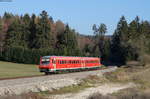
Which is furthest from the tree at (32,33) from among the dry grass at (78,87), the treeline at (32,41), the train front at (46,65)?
the dry grass at (78,87)

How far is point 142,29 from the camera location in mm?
113375

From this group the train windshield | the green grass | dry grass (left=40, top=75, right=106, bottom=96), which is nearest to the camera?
dry grass (left=40, top=75, right=106, bottom=96)

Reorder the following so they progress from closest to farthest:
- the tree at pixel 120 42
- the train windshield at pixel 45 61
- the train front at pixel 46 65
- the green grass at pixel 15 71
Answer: the train front at pixel 46 65, the train windshield at pixel 45 61, the green grass at pixel 15 71, the tree at pixel 120 42

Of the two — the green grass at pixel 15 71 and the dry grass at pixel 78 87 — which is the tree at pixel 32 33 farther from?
the dry grass at pixel 78 87

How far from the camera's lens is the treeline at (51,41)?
89.6m

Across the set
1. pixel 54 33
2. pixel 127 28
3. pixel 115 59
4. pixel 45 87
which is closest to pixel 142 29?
pixel 127 28

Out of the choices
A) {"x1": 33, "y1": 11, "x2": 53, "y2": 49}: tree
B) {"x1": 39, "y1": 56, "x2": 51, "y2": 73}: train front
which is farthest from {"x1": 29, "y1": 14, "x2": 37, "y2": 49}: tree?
{"x1": 39, "y1": 56, "x2": 51, "y2": 73}: train front

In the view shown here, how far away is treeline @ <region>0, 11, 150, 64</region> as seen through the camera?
8956 cm

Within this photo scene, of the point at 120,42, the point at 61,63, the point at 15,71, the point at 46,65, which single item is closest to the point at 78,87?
the point at 46,65

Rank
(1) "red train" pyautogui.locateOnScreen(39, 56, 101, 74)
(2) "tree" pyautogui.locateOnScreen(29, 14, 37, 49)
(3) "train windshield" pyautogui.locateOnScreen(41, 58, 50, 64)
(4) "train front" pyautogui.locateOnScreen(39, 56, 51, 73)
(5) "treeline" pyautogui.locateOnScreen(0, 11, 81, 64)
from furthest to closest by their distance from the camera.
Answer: (2) "tree" pyautogui.locateOnScreen(29, 14, 37, 49), (5) "treeline" pyautogui.locateOnScreen(0, 11, 81, 64), (3) "train windshield" pyautogui.locateOnScreen(41, 58, 50, 64), (1) "red train" pyautogui.locateOnScreen(39, 56, 101, 74), (4) "train front" pyautogui.locateOnScreen(39, 56, 51, 73)

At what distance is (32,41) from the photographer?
332ft

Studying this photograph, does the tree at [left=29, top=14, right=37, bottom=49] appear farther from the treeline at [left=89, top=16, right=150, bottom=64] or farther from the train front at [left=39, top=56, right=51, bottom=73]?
the train front at [left=39, top=56, right=51, bottom=73]

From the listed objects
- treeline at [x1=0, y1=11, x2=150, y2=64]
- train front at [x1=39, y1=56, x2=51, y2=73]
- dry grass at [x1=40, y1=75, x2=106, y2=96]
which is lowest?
dry grass at [x1=40, y1=75, x2=106, y2=96]

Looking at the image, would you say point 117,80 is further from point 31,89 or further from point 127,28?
point 127,28
